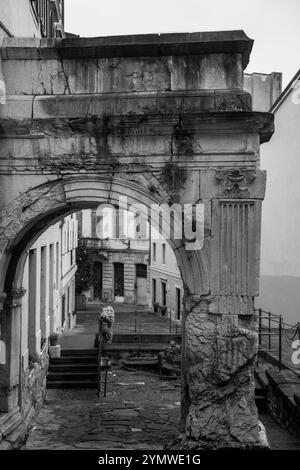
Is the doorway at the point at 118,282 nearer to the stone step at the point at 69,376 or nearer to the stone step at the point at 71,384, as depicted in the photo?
the stone step at the point at 69,376

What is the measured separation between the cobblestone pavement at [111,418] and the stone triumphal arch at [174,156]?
1828 millimetres

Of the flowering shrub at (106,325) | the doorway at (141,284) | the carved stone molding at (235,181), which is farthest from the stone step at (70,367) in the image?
the doorway at (141,284)

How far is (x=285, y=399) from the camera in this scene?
8648 millimetres

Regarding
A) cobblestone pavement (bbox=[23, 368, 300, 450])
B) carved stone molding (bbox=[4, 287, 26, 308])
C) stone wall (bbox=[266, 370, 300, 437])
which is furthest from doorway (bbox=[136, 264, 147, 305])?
carved stone molding (bbox=[4, 287, 26, 308])

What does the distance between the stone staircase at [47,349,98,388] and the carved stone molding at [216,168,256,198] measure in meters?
6.87

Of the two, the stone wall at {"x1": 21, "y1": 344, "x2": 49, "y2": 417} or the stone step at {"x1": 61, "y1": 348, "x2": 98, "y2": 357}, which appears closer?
the stone wall at {"x1": 21, "y1": 344, "x2": 49, "y2": 417}

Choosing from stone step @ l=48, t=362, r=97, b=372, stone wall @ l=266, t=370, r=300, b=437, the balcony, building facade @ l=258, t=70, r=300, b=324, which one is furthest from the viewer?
the balcony

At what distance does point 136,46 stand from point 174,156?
1366mm

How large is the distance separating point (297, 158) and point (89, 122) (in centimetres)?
958

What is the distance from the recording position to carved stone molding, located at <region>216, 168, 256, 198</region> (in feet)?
20.0

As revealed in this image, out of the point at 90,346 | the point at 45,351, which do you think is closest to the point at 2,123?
the point at 45,351

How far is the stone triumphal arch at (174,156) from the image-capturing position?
20.0 feet

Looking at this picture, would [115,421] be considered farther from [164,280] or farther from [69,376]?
[164,280]

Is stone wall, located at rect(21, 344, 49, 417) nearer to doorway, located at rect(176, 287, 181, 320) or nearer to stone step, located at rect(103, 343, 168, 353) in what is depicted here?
stone step, located at rect(103, 343, 168, 353)
